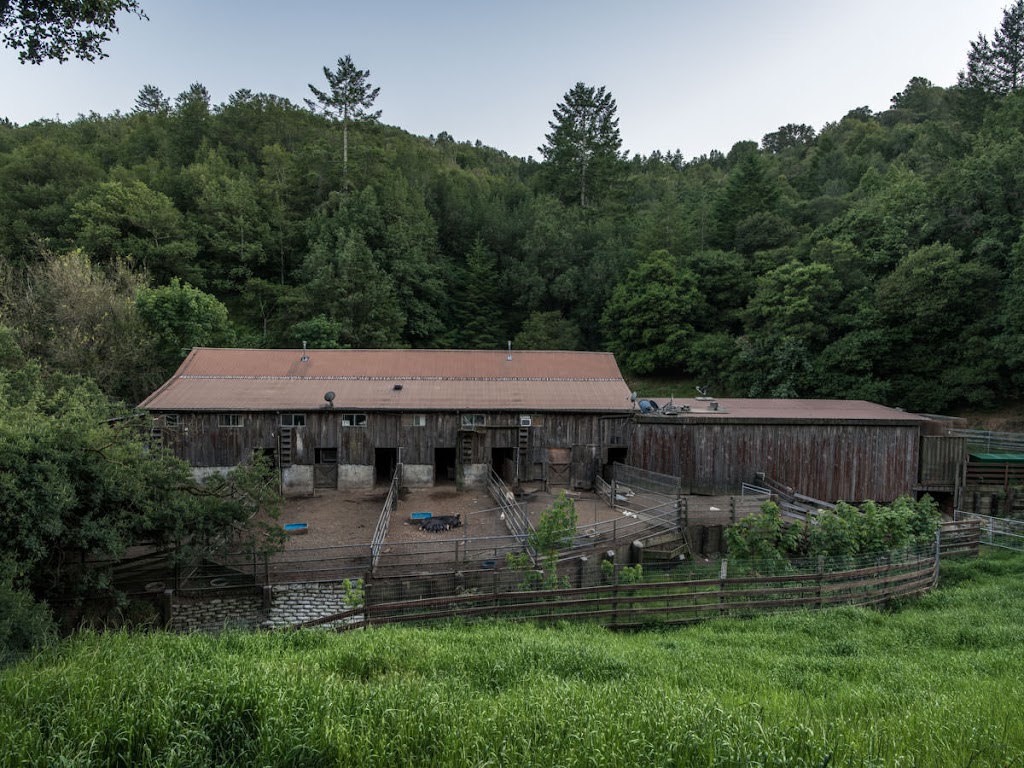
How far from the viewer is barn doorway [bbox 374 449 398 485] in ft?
82.8

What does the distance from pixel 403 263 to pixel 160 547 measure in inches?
1244

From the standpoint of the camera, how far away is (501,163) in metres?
86.4

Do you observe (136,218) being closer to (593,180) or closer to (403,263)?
(403,263)

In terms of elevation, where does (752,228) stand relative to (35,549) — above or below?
above

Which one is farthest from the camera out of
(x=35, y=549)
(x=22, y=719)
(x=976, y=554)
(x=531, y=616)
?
(x=976, y=554)

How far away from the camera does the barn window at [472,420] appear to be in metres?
23.9

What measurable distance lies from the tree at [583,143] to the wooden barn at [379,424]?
3585cm

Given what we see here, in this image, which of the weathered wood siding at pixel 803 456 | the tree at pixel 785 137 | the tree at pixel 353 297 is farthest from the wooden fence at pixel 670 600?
the tree at pixel 785 137

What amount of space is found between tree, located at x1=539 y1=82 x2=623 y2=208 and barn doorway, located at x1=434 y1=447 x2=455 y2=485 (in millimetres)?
36463

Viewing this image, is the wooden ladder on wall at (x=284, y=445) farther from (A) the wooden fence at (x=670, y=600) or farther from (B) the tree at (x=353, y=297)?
(B) the tree at (x=353, y=297)

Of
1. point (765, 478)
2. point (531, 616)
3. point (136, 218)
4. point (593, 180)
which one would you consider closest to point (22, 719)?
point (531, 616)

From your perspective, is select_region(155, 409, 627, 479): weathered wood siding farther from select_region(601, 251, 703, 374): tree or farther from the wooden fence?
select_region(601, 251, 703, 374): tree

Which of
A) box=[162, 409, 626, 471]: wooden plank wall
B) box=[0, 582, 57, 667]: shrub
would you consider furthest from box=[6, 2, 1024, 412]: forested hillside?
box=[0, 582, 57, 667]: shrub

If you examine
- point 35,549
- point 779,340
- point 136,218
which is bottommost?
point 35,549
